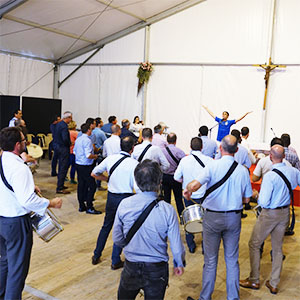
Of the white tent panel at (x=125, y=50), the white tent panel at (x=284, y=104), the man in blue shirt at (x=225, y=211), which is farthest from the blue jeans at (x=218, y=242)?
the white tent panel at (x=125, y=50)

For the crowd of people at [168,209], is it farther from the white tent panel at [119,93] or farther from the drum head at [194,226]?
the white tent panel at [119,93]

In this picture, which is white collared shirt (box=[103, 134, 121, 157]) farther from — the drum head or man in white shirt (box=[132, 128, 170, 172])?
the drum head

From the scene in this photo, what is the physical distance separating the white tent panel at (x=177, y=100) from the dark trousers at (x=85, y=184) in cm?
608

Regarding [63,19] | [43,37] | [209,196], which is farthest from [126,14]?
[209,196]

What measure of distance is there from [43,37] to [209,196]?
9742 millimetres

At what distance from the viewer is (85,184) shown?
241 inches

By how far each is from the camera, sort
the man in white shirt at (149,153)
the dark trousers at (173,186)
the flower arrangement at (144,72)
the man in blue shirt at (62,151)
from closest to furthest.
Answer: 1. the man in white shirt at (149,153)
2. the dark trousers at (173,186)
3. the man in blue shirt at (62,151)
4. the flower arrangement at (144,72)

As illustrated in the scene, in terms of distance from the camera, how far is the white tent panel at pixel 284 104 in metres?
10.2

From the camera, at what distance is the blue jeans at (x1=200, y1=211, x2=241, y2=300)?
314 centimetres

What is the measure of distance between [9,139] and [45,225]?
830 mm

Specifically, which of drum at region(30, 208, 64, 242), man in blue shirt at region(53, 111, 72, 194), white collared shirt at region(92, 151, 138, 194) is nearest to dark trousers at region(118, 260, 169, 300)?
drum at region(30, 208, 64, 242)

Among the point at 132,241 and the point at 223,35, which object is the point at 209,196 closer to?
the point at 132,241

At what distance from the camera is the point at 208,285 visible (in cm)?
320

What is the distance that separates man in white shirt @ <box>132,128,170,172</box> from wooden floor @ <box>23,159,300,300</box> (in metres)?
1.20
